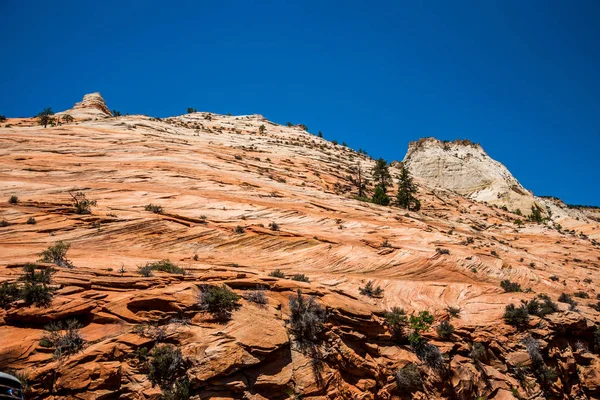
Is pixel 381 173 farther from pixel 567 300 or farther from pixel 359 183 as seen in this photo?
pixel 567 300

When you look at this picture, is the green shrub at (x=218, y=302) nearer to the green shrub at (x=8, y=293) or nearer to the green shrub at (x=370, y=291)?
the green shrub at (x=8, y=293)

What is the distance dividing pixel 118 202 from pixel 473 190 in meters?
78.5

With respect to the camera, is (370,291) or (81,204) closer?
(370,291)

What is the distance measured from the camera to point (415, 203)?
51.2m

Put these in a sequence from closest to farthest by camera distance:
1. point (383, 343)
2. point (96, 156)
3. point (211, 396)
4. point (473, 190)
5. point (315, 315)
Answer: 1. point (211, 396)
2. point (315, 315)
3. point (383, 343)
4. point (96, 156)
5. point (473, 190)

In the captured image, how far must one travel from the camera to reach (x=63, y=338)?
9719 millimetres

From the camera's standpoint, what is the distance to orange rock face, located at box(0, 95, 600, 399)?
10484 millimetres

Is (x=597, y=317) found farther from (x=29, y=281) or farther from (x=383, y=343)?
(x=29, y=281)

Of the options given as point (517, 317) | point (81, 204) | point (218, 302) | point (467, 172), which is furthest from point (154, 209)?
point (467, 172)

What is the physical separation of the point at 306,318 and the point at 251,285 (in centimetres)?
253

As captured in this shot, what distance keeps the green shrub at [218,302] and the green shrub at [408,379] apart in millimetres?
6702

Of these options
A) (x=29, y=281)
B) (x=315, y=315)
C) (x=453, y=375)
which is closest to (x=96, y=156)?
(x=29, y=281)

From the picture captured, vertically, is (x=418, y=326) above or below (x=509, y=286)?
below

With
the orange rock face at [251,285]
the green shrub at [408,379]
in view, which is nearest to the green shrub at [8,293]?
the orange rock face at [251,285]
